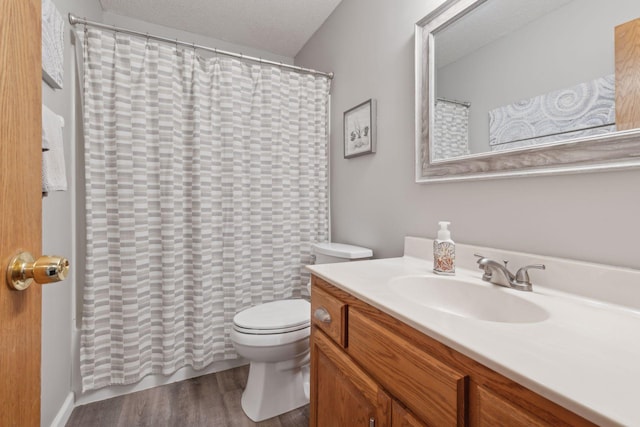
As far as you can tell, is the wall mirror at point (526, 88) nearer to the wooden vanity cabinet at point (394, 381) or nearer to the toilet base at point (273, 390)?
the wooden vanity cabinet at point (394, 381)

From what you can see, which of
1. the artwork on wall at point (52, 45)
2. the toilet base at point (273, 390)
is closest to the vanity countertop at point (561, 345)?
the toilet base at point (273, 390)

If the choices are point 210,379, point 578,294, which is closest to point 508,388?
point 578,294

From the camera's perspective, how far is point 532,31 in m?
0.92

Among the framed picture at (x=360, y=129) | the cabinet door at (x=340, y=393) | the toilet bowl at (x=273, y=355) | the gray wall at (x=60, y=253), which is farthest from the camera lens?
the framed picture at (x=360, y=129)

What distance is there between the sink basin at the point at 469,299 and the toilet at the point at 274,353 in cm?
58

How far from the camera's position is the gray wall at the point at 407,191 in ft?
2.59

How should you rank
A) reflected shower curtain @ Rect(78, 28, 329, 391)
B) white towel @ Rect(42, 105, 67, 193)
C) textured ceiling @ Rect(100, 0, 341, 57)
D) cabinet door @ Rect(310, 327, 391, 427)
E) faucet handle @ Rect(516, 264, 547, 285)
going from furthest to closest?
textured ceiling @ Rect(100, 0, 341, 57) < reflected shower curtain @ Rect(78, 28, 329, 391) < white towel @ Rect(42, 105, 67, 193) < faucet handle @ Rect(516, 264, 547, 285) < cabinet door @ Rect(310, 327, 391, 427)

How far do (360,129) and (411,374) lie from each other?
1.41 meters

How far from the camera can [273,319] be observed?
1482 millimetres

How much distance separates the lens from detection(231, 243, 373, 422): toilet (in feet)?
4.58

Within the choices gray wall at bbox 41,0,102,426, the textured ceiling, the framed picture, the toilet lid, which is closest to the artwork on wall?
gray wall at bbox 41,0,102,426

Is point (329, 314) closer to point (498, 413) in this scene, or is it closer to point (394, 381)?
point (394, 381)

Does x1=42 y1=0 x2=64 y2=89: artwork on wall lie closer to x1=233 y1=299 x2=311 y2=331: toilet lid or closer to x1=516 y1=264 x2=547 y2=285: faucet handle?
x1=233 y1=299 x2=311 y2=331: toilet lid

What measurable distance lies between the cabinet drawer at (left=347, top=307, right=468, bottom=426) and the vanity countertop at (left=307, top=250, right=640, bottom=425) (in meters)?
0.06
